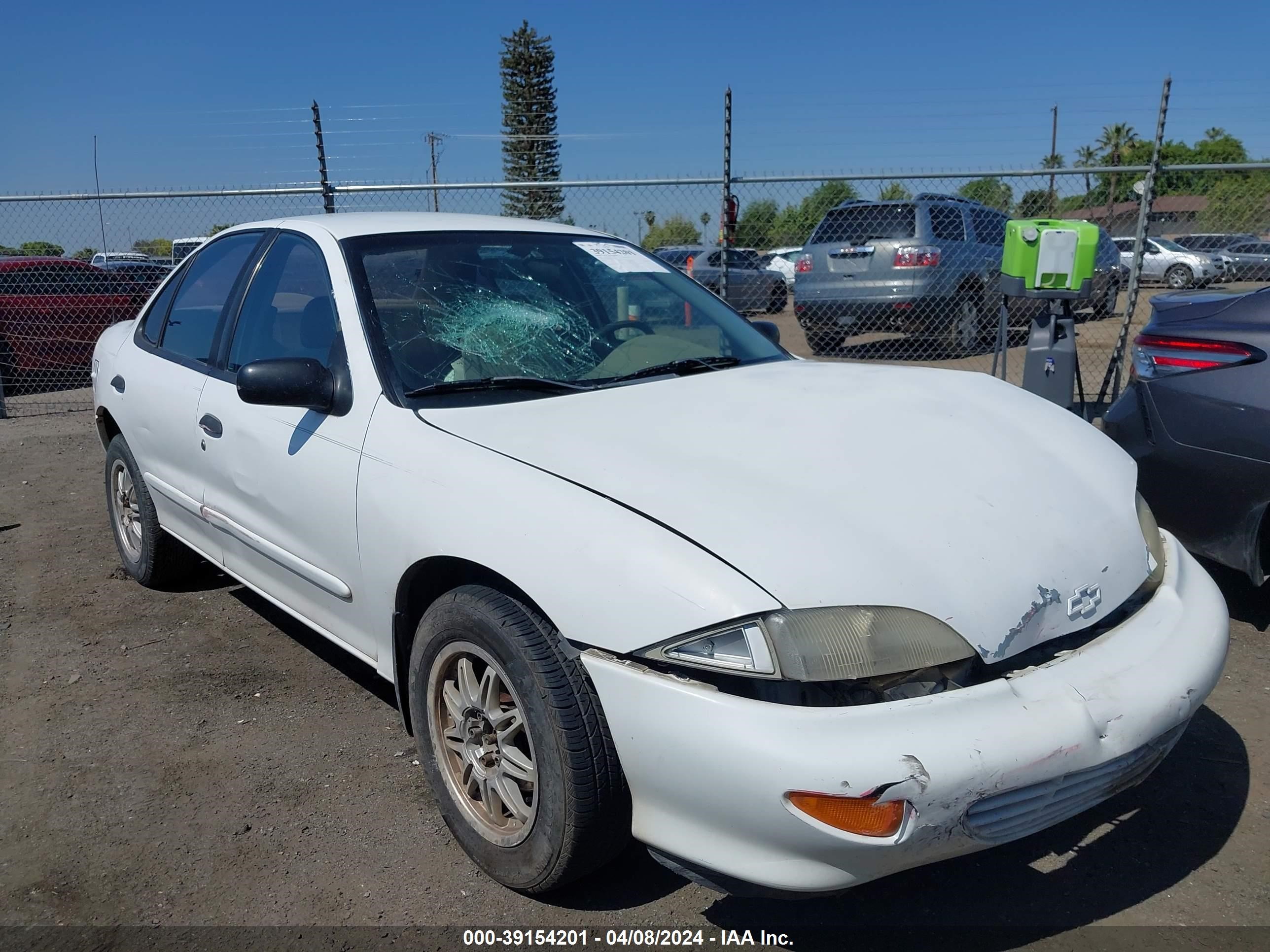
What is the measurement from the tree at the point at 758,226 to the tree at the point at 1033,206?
213 cm

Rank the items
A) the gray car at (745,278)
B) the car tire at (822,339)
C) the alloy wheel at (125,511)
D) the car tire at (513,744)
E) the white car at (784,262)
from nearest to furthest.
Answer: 1. the car tire at (513,744)
2. the alloy wheel at (125,511)
3. the car tire at (822,339)
4. the gray car at (745,278)
5. the white car at (784,262)

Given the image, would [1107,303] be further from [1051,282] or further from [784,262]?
[784,262]

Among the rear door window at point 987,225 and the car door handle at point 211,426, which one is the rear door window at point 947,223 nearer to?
the rear door window at point 987,225

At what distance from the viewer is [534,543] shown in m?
2.12

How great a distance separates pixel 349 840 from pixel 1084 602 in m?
1.92

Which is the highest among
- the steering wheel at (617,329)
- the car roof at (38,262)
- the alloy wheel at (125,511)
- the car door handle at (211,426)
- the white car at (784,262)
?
the steering wheel at (617,329)

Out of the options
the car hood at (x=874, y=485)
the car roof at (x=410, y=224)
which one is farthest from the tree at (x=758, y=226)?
the car hood at (x=874, y=485)

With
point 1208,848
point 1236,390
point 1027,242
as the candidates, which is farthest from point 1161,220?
point 1208,848

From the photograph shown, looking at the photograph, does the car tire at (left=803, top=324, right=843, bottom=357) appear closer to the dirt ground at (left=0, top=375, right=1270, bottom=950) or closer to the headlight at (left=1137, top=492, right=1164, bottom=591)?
the dirt ground at (left=0, top=375, right=1270, bottom=950)

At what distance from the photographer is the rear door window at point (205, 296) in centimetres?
365

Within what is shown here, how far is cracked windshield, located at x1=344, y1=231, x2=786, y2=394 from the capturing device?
114 inches

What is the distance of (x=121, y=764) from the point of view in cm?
304

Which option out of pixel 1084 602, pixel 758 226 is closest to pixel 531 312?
pixel 1084 602

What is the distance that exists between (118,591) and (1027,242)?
5.09 meters
